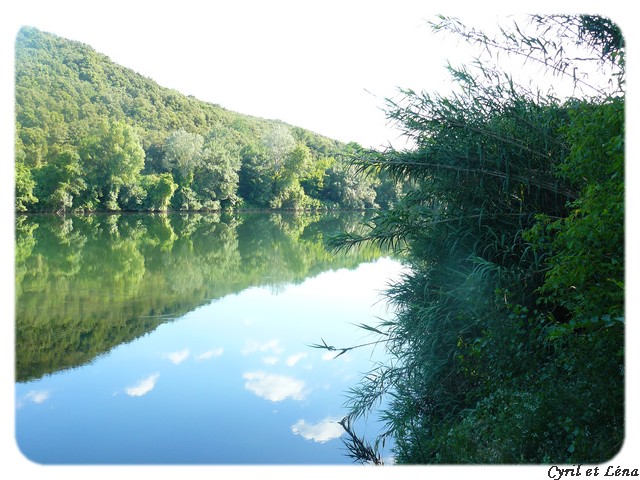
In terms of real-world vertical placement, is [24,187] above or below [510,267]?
below

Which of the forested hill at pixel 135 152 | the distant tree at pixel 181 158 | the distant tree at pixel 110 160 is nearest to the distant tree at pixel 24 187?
the forested hill at pixel 135 152

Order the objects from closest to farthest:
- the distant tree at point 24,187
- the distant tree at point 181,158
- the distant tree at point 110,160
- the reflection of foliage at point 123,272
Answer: the reflection of foliage at point 123,272 → the distant tree at point 24,187 → the distant tree at point 110,160 → the distant tree at point 181,158

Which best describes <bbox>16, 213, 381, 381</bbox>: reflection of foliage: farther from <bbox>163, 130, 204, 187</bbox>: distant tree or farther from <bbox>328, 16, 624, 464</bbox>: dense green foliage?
<bbox>163, 130, 204, 187</bbox>: distant tree

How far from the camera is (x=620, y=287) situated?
3211 millimetres

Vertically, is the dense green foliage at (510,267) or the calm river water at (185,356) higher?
the dense green foliage at (510,267)

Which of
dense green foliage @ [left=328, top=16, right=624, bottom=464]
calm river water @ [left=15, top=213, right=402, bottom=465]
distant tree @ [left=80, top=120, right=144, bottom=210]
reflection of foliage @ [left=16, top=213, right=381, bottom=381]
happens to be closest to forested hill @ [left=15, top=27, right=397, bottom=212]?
distant tree @ [left=80, top=120, right=144, bottom=210]

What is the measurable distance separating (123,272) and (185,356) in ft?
22.9

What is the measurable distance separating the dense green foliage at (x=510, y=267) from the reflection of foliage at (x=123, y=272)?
4237 mm

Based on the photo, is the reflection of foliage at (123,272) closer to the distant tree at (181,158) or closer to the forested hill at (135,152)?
the forested hill at (135,152)

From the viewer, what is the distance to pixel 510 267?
5152mm

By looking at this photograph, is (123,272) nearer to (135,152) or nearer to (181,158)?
(135,152)

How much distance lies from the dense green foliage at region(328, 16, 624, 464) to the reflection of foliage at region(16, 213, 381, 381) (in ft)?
13.9

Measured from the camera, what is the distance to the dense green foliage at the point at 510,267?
338 cm

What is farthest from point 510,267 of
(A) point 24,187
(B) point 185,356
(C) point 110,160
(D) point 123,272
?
(C) point 110,160
